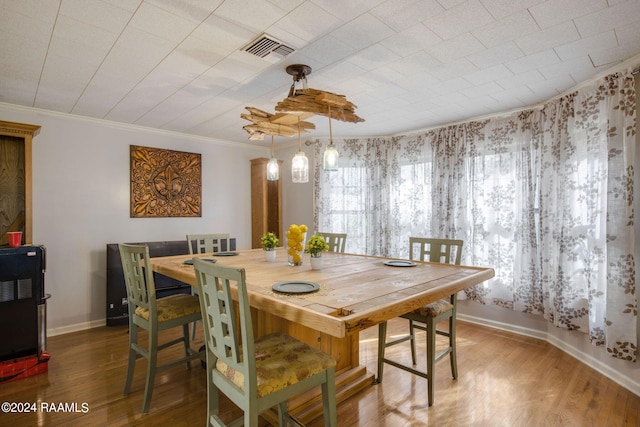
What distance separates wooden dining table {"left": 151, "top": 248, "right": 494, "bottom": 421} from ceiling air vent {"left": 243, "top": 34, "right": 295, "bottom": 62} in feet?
4.70

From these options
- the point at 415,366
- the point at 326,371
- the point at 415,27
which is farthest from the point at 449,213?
the point at 326,371

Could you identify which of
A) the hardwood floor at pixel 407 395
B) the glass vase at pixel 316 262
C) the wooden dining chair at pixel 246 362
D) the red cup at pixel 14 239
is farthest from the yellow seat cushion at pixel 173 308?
the red cup at pixel 14 239

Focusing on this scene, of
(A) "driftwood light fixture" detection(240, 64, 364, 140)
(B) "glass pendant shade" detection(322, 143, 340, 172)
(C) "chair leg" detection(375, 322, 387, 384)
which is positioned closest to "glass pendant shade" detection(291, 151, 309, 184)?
(B) "glass pendant shade" detection(322, 143, 340, 172)

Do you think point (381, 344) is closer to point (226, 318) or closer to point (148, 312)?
point (226, 318)

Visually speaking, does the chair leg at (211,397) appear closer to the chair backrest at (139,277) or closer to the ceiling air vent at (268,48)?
the chair backrest at (139,277)

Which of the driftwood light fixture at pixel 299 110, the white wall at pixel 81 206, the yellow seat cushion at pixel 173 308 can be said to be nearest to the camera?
the driftwood light fixture at pixel 299 110

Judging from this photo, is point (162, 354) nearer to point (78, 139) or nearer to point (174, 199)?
point (174, 199)

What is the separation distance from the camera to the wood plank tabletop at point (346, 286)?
1.29 metres

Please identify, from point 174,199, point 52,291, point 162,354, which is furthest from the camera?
point 174,199

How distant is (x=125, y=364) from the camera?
2686 millimetres

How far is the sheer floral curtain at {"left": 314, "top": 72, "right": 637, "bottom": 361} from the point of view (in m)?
2.38

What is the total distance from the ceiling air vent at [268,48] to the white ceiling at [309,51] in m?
0.05

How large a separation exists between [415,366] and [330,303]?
1.67 m

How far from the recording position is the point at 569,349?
2908 millimetres
